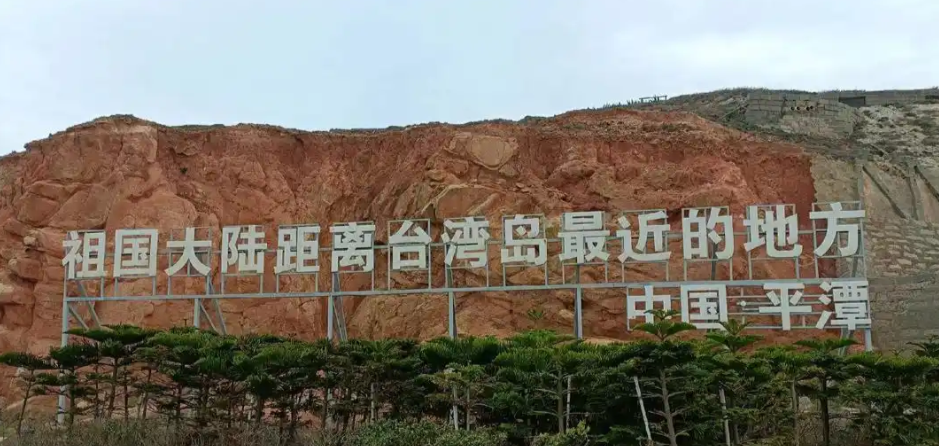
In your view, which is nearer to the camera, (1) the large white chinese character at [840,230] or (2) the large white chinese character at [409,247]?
(1) the large white chinese character at [840,230]

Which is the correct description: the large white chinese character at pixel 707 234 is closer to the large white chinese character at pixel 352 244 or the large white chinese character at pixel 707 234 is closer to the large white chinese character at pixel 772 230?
the large white chinese character at pixel 772 230

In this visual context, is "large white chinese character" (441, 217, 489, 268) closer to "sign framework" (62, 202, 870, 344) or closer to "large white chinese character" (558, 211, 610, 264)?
"sign framework" (62, 202, 870, 344)

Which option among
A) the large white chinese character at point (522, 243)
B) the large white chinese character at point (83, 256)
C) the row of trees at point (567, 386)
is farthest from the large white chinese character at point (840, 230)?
the large white chinese character at point (83, 256)

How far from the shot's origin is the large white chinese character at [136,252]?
20.4 meters

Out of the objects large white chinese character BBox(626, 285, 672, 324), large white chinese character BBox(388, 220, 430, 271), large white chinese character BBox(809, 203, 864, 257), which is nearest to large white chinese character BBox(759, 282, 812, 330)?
large white chinese character BBox(809, 203, 864, 257)

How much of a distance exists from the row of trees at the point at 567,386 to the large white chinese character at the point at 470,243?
400cm

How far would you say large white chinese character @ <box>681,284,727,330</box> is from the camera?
1780 centimetres

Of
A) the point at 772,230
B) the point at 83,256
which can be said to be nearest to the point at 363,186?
the point at 83,256

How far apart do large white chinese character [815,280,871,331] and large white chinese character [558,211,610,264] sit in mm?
4300

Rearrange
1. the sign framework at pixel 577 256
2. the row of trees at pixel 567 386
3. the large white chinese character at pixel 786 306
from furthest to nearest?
1. the sign framework at pixel 577 256
2. the large white chinese character at pixel 786 306
3. the row of trees at pixel 567 386

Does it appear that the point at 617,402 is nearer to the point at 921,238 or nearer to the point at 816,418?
the point at 816,418

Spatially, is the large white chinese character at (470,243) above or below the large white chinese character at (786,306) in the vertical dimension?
above

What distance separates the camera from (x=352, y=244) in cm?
1986

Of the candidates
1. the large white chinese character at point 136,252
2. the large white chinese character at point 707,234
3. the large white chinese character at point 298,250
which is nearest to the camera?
the large white chinese character at point 707,234
